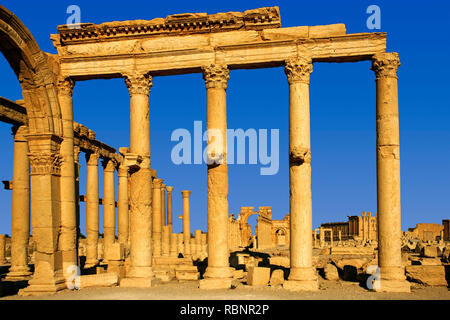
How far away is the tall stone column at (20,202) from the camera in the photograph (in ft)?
84.4

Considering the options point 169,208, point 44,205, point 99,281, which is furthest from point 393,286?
point 169,208

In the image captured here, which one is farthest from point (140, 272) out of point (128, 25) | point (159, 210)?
point (159, 210)

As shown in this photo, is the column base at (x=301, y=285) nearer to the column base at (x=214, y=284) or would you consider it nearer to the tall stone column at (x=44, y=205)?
the column base at (x=214, y=284)

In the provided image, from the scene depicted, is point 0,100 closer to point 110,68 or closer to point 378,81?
point 110,68

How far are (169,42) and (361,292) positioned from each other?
37.0ft

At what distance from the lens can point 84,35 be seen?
72.1 ft

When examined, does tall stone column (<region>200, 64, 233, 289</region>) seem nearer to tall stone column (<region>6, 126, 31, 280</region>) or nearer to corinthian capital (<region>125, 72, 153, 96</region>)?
corinthian capital (<region>125, 72, 153, 96</region>)

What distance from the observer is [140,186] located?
Result: 2120 centimetres

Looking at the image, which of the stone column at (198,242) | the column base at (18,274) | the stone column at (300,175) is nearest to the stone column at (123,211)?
the column base at (18,274)

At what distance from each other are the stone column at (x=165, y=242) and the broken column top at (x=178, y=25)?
23.3 metres

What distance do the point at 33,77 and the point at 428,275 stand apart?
1568 centimetres

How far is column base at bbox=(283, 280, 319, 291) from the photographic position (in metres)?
19.2

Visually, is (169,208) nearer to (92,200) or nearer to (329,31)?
(92,200)

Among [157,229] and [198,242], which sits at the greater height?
[157,229]
